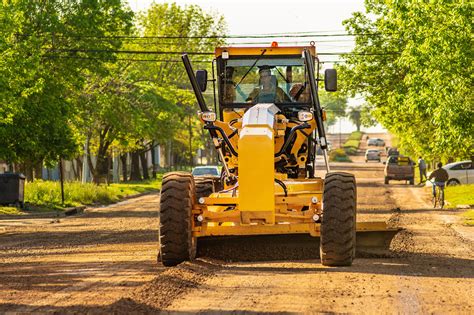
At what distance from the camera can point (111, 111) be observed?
61938mm

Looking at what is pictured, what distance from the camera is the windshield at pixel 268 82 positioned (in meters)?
20.4

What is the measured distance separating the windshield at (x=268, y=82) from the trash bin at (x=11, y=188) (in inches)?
985

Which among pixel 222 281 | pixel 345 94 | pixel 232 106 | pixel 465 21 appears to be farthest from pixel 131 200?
pixel 222 281

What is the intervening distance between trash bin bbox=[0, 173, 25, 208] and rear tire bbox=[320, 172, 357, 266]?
28338 mm

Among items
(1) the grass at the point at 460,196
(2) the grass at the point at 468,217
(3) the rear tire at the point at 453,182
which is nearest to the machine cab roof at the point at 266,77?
(2) the grass at the point at 468,217

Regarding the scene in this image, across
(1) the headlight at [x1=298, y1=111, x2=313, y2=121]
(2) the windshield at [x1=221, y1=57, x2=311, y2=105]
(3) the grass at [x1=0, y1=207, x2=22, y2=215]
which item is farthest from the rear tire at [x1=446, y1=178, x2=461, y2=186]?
(1) the headlight at [x1=298, y1=111, x2=313, y2=121]

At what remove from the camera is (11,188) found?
4491 cm

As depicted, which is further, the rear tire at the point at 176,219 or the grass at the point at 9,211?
the grass at the point at 9,211

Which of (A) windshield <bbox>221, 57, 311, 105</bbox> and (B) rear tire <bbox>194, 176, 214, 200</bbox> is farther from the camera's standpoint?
(B) rear tire <bbox>194, 176, 214, 200</bbox>

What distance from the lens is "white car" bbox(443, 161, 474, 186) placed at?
60438 mm

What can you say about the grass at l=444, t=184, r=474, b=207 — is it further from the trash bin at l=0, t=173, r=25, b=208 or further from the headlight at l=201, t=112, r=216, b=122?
the headlight at l=201, t=112, r=216, b=122

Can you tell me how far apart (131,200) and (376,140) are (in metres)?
126

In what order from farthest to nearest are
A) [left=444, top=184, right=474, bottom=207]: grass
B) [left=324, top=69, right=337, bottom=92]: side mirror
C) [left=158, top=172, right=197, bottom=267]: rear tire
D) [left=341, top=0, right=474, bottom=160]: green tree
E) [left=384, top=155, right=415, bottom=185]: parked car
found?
1. [left=384, top=155, right=415, bottom=185]: parked car
2. [left=444, top=184, right=474, bottom=207]: grass
3. [left=341, top=0, right=474, bottom=160]: green tree
4. [left=324, top=69, right=337, bottom=92]: side mirror
5. [left=158, top=172, right=197, bottom=267]: rear tire

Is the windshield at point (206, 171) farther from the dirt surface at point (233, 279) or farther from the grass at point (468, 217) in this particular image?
the dirt surface at point (233, 279)
